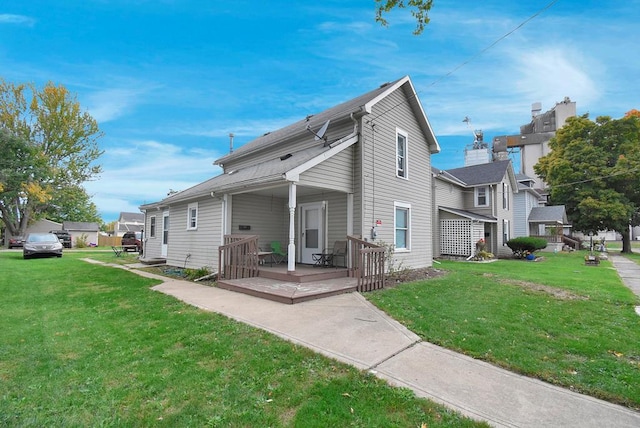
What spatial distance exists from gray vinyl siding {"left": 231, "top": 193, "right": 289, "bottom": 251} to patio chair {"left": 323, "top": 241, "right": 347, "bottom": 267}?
8.63ft

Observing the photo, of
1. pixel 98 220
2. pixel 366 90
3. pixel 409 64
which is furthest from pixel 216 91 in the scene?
pixel 98 220

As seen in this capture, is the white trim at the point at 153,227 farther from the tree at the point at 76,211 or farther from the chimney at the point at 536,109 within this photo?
the chimney at the point at 536,109

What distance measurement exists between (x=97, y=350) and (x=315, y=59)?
1307 cm

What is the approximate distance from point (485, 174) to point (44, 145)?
41718 mm

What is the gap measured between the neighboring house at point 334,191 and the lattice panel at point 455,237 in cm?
600

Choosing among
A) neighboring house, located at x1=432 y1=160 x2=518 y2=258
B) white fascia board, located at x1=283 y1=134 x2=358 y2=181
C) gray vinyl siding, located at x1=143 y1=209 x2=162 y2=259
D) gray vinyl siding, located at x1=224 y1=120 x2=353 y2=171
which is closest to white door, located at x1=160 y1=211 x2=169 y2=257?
gray vinyl siding, located at x1=143 y1=209 x2=162 y2=259

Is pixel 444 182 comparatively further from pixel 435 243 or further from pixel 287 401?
pixel 287 401

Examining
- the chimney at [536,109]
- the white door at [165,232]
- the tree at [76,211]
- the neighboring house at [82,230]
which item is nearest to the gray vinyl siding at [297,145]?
the white door at [165,232]

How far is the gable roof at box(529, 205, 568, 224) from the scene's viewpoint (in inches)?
1085

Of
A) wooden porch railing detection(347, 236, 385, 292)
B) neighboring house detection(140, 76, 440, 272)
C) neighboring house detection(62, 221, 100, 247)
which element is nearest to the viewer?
wooden porch railing detection(347, 236, 385, 292)

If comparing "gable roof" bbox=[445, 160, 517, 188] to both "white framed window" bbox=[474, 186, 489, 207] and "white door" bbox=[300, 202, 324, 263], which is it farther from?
"white door" bbox=[300, 202, 324, 263]

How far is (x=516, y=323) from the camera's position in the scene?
5.36 meters

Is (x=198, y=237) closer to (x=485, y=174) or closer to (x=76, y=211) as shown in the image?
(x=485, y=174)

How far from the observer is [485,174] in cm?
2233
